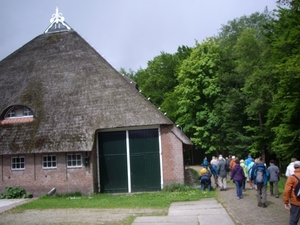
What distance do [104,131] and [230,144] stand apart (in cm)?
2349

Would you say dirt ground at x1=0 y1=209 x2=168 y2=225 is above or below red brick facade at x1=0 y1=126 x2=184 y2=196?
below

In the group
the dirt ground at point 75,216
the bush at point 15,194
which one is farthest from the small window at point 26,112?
the dirt ground at point 75,216

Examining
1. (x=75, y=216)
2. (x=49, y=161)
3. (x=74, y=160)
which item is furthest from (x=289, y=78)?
(x=49, y=161)

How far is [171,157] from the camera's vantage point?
22.7 m

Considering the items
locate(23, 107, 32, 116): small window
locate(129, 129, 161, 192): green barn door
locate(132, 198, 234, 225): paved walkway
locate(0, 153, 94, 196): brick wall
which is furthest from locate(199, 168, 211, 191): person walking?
locate(23, 107, 32, 116): small window

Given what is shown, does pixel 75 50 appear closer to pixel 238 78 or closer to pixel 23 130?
pixel 23 130

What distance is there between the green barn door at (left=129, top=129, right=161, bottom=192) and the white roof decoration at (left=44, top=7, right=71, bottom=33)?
1103 centimetres

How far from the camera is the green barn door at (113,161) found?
2312 centimetres

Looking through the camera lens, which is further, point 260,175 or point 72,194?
point 72,194

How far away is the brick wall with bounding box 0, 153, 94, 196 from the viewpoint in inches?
879

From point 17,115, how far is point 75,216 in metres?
11.3

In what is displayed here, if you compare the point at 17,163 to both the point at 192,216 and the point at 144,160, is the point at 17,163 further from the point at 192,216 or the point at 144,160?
the point at 192,216

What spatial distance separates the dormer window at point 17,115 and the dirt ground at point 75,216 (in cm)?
791

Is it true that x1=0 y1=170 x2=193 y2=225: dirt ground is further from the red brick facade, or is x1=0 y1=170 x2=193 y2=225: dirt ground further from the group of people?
the red brick facade
